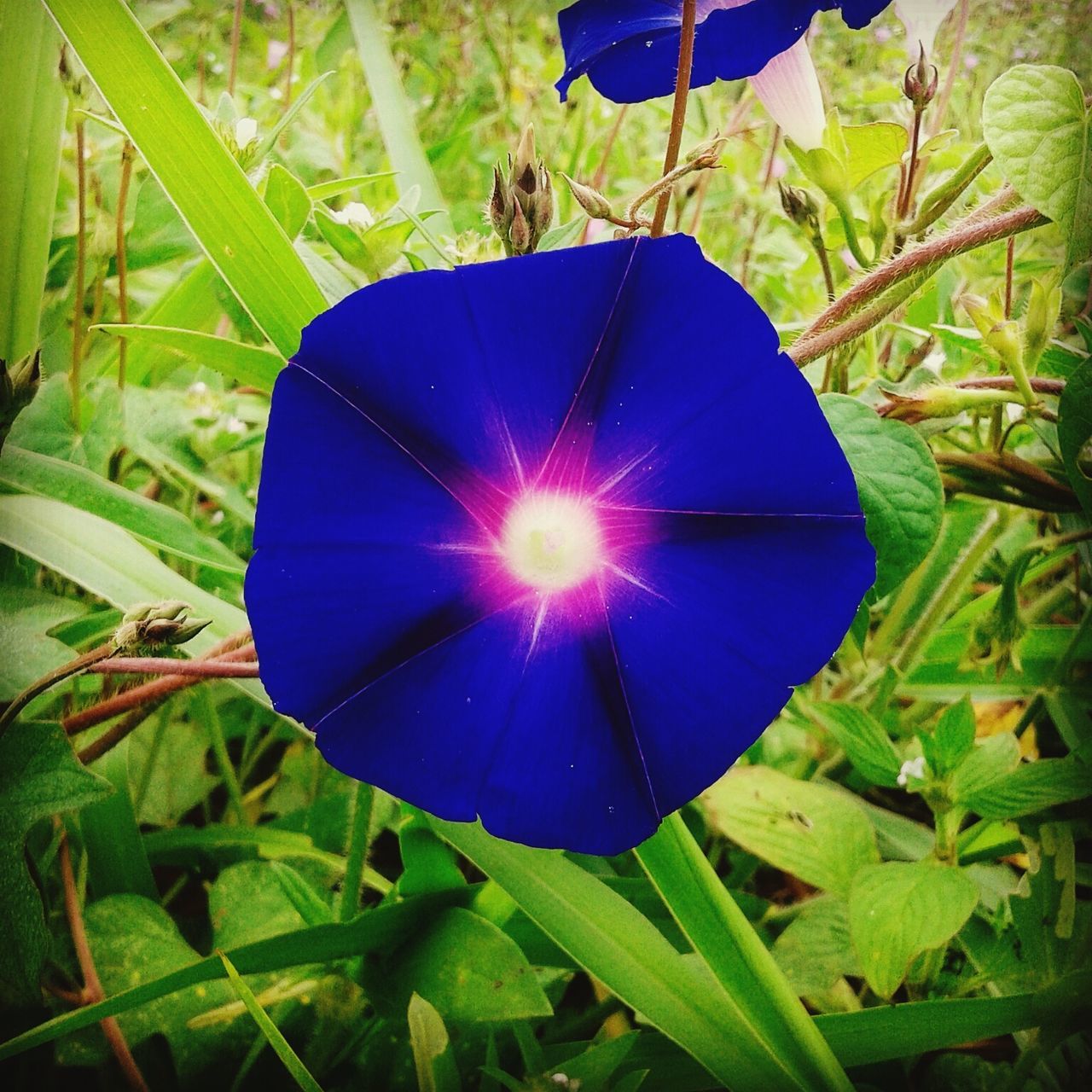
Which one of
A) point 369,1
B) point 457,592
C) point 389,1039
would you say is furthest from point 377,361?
point 369,1

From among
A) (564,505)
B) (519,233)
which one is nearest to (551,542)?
(564,505)

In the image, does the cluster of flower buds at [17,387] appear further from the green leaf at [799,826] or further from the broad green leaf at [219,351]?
the green leaf at [799,826]

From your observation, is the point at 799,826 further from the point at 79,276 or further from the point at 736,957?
the point at 79,276

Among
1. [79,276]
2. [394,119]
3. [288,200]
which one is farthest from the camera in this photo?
[394,119]

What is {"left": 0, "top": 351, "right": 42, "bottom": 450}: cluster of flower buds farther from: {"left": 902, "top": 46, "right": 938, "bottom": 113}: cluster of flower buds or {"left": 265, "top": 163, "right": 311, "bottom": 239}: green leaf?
{"left": 902, "top": 46, "right": 938, "bottom": 113}: cluster of flower buds

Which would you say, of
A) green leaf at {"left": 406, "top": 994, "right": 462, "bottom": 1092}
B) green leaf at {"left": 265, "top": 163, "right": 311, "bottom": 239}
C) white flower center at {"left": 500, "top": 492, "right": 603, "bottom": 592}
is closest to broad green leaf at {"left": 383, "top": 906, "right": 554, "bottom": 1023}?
green leaf at {"left": 406, "top": 994, "right": 462, "bottom": 1092}

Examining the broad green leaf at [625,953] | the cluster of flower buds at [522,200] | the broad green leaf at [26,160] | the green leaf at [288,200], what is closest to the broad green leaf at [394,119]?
the green leaf at [288,200]

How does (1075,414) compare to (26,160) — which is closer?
(1075,414)

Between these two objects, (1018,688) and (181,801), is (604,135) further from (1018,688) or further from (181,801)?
(181,801)
